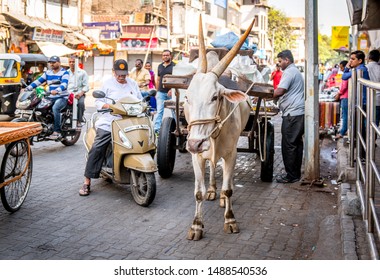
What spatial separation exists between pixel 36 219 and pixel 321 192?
3.66 m

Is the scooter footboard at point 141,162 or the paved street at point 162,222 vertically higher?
the scooter footboard at point 141,162

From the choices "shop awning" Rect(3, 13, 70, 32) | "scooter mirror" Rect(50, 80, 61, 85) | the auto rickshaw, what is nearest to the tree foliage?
"shop awning" Rect(3, 13, 70, 32)

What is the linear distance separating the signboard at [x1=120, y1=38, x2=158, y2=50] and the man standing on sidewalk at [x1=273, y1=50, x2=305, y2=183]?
26.3m

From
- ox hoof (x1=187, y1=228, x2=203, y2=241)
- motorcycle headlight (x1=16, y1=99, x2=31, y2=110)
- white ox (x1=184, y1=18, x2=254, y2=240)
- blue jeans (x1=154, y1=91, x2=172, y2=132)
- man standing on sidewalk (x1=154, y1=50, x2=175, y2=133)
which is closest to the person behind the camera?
white ox (x1=184, y1=18, x2=254, y2=240)

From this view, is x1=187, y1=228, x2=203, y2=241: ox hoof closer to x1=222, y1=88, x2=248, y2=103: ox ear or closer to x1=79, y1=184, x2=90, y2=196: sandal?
x1=222, y1=88, x2=248, y2=103: ox ear

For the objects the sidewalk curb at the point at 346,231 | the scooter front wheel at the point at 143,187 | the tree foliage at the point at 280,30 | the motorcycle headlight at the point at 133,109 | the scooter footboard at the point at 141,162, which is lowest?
the sidewalk curb at the point at 346,231

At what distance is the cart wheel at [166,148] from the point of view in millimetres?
7512

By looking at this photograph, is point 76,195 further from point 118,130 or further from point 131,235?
point 131,235

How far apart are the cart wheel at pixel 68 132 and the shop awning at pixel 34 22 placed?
1452 centimetres

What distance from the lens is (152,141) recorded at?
21.6 feet

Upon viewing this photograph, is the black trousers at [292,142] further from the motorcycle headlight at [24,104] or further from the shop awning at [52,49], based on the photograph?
the shop awning at [52,49]

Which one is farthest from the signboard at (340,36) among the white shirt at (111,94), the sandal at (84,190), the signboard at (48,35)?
the sandal at (84,190)

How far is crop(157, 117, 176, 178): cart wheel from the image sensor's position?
751 cm

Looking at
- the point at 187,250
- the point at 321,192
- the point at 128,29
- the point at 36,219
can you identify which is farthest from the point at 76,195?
the point at 128,29
